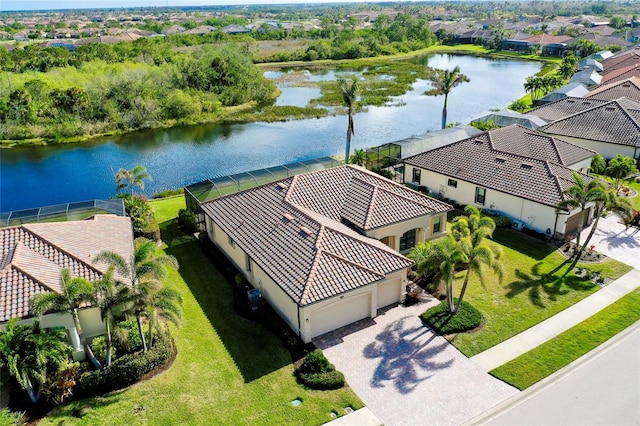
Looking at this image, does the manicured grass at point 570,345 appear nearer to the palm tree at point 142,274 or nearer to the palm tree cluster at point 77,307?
the palm tree cluster at point 77,307

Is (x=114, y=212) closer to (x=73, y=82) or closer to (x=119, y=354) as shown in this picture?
(x=119, y=354)

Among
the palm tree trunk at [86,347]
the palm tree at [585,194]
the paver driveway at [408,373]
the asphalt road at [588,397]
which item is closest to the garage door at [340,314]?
the paver driveway at [408,373]

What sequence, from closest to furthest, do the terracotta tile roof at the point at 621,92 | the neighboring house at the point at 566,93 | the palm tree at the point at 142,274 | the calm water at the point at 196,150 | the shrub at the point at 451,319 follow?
the palm tree at the point at 142,274 < the shrub at the point at 451,319 < the calm water at the point at 196,150 < the terracotta tile roof at the point at 621,92 < the neighboring house at the point at 566,93

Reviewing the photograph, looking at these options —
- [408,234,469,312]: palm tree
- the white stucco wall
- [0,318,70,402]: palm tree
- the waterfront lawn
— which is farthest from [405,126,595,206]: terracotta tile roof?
[0,318,70,402]: palm tree

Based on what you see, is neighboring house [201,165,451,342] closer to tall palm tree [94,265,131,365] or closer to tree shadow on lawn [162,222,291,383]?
tree shadow on lawn [162,222,291,383]

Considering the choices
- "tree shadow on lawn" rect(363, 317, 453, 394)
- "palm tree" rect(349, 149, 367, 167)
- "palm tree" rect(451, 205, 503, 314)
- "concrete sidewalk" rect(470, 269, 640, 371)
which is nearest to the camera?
"tree shadow on lawn" rect(363, 317, 453, 394)
